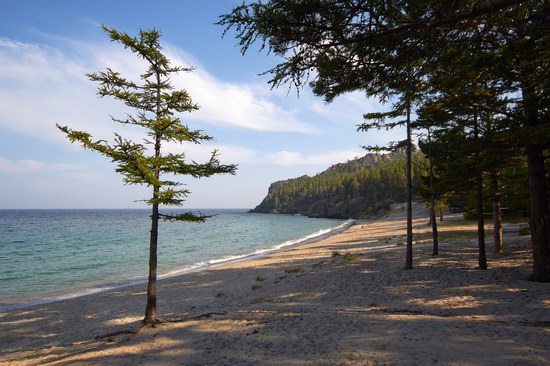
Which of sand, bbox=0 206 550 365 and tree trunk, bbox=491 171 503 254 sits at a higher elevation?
tree trunk, bbox=491 171 503 254

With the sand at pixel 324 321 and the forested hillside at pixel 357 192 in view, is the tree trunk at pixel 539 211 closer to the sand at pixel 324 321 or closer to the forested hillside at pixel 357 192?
the sand at pixel 324 321

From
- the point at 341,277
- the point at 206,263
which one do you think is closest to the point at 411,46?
the point at 341,277

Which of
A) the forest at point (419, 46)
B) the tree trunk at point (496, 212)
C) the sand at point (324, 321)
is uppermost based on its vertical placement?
the forest at point (419, 46)

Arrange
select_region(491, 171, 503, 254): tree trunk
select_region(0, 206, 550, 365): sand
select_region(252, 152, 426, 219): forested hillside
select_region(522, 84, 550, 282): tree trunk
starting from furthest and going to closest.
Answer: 1. select_region(252, 152, 426, 219): forested hillside
2. select_region(491, 171, 503, 254): tree trunk
3. select_region(522, 84, 550, 282): tree trunk
4. select_region(0, 206, 550, 365): sand

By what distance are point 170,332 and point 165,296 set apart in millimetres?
8305

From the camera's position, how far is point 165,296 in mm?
18156

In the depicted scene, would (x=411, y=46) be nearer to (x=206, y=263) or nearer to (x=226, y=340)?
(x=226, y=340)

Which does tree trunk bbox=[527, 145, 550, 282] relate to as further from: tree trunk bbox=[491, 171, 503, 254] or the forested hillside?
the forested hillside

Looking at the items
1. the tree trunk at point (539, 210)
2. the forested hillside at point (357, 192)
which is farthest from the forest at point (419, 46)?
the forested hillside at point (357, 192)

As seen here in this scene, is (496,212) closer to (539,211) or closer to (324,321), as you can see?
(539,211)

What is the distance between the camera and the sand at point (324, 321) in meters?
7.22

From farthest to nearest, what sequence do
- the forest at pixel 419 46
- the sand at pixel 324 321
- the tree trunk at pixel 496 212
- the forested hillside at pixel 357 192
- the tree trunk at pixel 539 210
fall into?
1. the forested hillside at pixel 357 192
2. the tree trunk at pixel 496 212
3. the tree trunk at pixel 539 210
4. the sand at pixel 324 321
5. the forest at pixel 419 46

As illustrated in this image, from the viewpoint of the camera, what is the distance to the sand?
7219 millimetres

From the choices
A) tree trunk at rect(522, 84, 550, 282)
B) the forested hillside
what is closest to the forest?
tree trunk at rect(522, 84, 550, 282)
